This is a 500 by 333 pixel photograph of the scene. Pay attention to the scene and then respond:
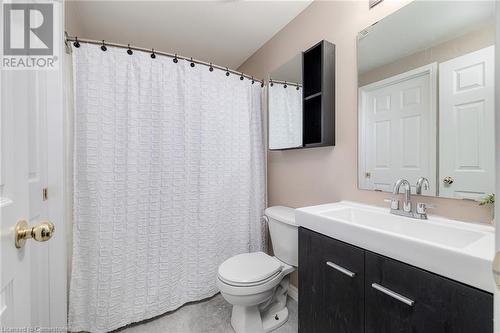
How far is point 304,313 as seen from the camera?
4.05 ft

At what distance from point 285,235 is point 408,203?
30.8 inches

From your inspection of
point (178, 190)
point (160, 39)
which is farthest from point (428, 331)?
point (160, 39)

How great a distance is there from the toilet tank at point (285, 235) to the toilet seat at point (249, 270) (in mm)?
78

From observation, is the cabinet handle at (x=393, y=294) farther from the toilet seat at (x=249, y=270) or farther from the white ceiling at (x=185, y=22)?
the white ceiling at (x=185, y=22)

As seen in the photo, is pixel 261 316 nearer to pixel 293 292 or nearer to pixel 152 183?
pixel 293 292

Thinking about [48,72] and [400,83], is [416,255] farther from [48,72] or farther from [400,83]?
[48,72]

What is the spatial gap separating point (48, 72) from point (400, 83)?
1.95 metres

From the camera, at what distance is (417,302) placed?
2.53 ft

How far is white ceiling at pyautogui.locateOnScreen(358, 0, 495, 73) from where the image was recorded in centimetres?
98

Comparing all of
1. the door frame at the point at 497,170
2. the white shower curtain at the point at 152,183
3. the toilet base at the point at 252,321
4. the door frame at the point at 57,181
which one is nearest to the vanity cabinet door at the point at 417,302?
the door frame at the point at 497,170

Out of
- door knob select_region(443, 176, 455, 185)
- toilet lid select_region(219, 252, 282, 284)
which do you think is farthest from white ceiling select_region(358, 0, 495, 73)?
toilet lid select_region(219, 252, 282, 284)

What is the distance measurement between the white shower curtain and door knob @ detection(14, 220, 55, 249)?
0.98 m

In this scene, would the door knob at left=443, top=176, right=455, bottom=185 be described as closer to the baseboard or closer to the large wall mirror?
the large wall mirror

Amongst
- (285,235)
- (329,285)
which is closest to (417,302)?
(329,285)
